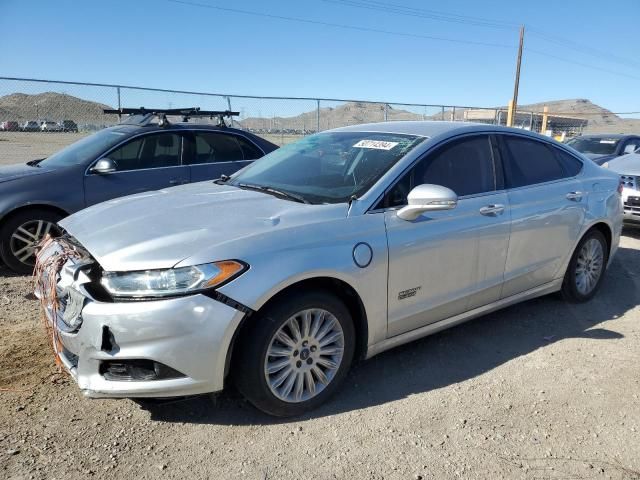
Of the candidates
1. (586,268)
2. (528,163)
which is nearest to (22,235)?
(528,163)

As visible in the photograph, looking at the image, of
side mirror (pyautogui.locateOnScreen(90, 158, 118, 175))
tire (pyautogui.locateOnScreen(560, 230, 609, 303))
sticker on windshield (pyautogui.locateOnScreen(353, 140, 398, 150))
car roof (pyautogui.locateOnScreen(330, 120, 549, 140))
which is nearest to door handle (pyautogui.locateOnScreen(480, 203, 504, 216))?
car roof (pyautogui.locateOnScreen(330, 120, 549, 140))

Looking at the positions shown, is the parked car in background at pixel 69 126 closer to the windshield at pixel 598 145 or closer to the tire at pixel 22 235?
the tire at pixel 22 235

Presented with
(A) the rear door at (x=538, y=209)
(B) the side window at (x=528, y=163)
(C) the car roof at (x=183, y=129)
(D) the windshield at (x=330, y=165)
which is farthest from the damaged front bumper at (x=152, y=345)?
(C) the car roof at (x=183, y=129)

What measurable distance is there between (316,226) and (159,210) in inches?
39.8

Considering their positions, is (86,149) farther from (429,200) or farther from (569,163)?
(569,163)

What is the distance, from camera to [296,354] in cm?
288

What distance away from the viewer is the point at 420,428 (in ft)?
9.46

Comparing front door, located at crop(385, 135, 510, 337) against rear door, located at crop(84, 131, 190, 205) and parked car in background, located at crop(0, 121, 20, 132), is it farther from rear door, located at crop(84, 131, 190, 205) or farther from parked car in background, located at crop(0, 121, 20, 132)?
parked car in background, located at crop(0, 121, 20, 132)

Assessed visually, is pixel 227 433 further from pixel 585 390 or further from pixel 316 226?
pixel 585 390

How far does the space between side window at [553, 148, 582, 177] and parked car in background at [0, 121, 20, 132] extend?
1517 centimetres

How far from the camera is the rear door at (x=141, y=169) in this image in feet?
18.9

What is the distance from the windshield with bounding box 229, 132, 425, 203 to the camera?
3.38 meters

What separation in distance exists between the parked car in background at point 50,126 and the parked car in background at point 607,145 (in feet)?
46.5

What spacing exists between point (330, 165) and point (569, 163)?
232 centimetres
